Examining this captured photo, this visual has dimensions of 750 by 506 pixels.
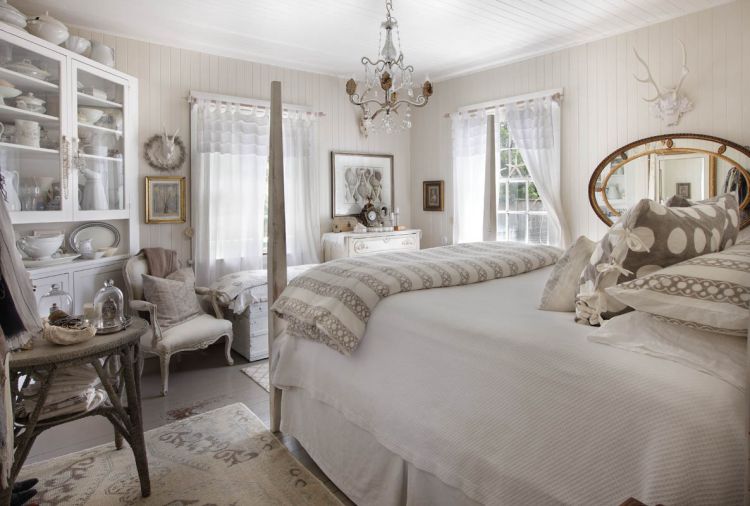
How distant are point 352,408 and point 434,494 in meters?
0.49

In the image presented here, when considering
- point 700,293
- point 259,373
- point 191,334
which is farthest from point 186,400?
point 700,293

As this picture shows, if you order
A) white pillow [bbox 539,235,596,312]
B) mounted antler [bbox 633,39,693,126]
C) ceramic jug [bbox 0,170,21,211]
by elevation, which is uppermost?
mounted antler [bbox 633,39,693,126]

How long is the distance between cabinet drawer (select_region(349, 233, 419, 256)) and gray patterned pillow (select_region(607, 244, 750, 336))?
365 centimetres

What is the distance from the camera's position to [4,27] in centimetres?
271

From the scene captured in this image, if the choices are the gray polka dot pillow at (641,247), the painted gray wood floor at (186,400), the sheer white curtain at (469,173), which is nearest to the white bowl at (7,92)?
the painted gray wood floor at (186,400)

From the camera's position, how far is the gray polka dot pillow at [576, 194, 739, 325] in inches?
55.5

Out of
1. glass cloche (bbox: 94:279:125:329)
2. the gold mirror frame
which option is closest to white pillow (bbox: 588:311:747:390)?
glass cloche (bbox: 94:279:125:329)

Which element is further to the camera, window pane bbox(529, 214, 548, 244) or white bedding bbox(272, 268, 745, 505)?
window pane bbox(529, 214, 548, 244)

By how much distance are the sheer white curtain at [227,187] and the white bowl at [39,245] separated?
1262 mm

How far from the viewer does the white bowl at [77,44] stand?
10.7ft

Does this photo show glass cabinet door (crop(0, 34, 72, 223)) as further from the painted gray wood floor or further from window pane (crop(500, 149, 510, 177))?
window pane (crop(500, 149, 510, 177))

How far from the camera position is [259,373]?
12.0ft

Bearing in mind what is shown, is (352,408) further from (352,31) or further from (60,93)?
(352,31)

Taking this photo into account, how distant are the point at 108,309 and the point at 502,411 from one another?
166 centimetres
